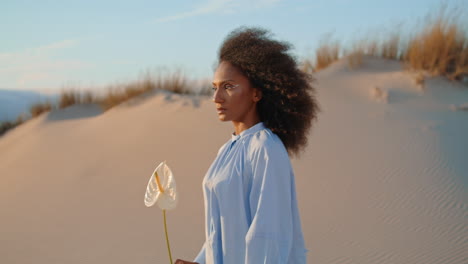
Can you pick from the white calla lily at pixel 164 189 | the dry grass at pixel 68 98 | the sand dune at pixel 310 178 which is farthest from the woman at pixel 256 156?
the dry grass at pixel 68 98

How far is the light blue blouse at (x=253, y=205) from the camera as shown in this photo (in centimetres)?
181

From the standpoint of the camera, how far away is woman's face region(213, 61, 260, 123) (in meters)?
2.21

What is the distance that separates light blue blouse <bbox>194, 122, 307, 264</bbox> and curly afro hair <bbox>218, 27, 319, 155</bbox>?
5.7 inches

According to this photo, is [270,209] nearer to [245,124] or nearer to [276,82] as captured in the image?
[245,124]

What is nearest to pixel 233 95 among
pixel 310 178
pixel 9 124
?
pixel 310 178

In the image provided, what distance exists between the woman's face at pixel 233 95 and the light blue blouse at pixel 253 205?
10cm

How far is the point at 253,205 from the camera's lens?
1907mm

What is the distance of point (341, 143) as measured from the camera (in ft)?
27.3

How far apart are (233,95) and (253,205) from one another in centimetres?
55

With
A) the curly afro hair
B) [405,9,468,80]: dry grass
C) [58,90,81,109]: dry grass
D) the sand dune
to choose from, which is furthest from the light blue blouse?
[58,90,81,109]: dry grass

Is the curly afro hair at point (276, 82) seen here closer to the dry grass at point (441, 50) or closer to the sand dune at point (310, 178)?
the sand dune at point (310, 178)

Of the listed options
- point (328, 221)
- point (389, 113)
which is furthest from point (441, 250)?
point (389, 113)

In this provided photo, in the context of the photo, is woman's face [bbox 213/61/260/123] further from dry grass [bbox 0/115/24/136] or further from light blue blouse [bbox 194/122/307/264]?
dry grass [bbox 0/115/24/136]

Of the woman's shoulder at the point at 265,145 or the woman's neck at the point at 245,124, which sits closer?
the woman's shoulder at the point at 265,145
